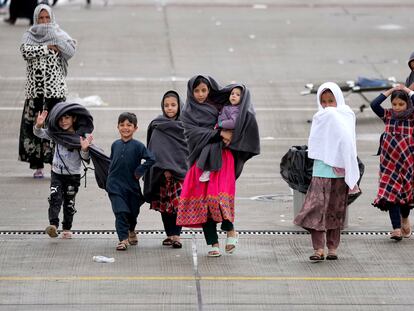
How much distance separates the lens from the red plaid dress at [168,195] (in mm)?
10469

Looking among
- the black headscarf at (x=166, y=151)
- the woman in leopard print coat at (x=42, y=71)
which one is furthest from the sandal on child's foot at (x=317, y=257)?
the woman in leopard print coat at (x=42, y=71)

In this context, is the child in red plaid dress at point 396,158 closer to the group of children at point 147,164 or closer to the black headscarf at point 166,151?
the group of children at point 147,164

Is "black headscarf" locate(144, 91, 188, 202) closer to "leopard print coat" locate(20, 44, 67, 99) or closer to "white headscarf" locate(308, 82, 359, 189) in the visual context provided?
"white headscarf" locate(308, 82, 359, 189)

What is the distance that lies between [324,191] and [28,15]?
50.5ft

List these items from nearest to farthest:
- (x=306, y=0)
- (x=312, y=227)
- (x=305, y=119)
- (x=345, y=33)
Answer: (x=312, y=227), (x=305, y=119), (x=345, y=33), (x=306, y=0)

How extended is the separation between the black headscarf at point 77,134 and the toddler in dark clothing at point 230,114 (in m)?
1.00

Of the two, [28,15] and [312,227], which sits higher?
[28,15]

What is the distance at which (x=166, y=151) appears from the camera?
1052cm

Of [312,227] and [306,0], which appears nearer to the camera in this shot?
[312,227]

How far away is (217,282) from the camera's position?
30.9 ft

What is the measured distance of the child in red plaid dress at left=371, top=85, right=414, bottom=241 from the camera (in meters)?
10.7

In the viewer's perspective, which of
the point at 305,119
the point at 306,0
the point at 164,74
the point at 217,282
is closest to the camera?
the point at 217,282

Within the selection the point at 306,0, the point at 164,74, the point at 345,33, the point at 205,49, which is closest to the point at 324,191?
the point at 164,74

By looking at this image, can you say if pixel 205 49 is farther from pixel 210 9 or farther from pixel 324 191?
pixel 324 191
